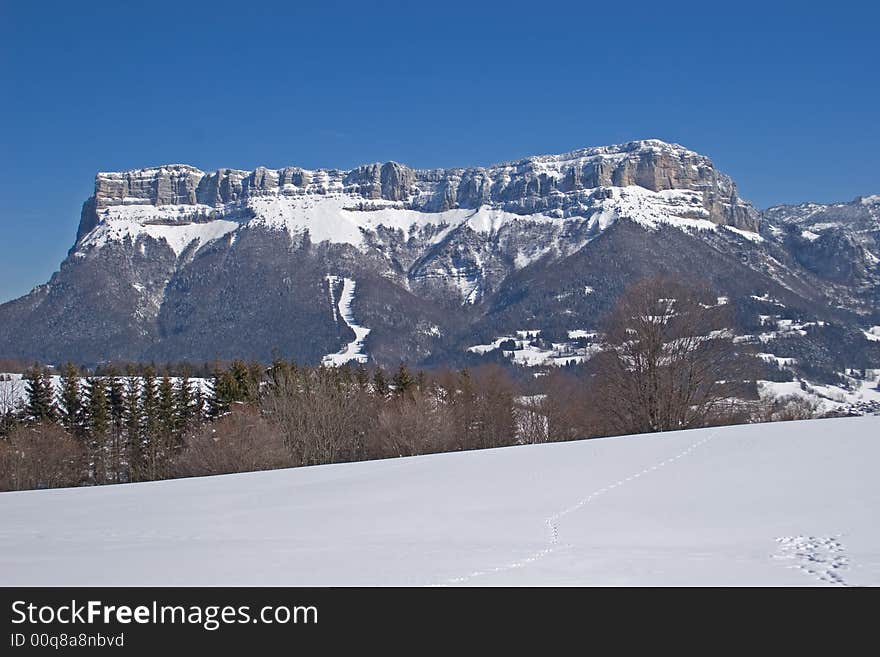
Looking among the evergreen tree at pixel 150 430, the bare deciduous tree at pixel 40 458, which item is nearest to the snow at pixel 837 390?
the evergreen tree at pixel 150 430

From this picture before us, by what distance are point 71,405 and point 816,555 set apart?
190ft

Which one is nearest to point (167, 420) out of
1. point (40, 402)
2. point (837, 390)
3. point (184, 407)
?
point (184, 407)

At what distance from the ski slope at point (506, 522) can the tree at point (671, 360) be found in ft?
44.2

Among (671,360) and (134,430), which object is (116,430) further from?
(671,360)

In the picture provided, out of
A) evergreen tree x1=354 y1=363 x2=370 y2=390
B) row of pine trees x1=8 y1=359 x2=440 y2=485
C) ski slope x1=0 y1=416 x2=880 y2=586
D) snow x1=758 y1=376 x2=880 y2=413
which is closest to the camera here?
ski slope x1=0 y1=416 x2=880 y2=586

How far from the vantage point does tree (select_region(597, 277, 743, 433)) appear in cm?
3872

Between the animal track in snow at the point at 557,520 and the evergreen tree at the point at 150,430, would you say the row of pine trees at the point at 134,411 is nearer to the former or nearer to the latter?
the evergreen tree at the point at 150,430

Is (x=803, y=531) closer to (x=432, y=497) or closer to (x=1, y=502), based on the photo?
(x=432, y=497)

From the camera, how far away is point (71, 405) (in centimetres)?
5841

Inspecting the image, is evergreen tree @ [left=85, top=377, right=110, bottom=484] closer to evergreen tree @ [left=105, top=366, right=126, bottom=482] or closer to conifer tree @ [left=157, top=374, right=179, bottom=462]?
evergreen tree @ [left=105, top=366, right=126, bottom=482]

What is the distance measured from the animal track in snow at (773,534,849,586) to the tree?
2772cm

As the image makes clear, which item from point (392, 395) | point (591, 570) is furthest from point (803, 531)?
point (392, 395)

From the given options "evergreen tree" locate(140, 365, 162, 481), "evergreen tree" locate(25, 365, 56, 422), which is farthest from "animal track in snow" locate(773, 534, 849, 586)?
"evergreen tree" locate(25, 365, 56, 422)
